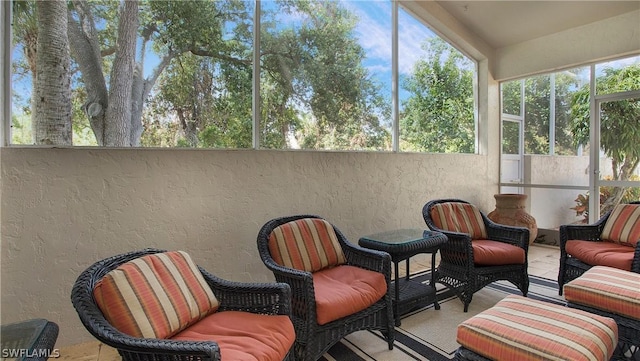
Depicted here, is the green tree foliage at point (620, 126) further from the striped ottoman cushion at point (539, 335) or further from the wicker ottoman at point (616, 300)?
the striped ottoman cushion at point (539, 335)

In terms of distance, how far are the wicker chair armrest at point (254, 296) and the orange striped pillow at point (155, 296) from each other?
2.4 inches

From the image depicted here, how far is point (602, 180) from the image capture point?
4578 mm

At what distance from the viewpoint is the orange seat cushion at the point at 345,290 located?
195cm

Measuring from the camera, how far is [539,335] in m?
1.56

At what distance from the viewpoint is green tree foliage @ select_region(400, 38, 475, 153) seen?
15.0 ft

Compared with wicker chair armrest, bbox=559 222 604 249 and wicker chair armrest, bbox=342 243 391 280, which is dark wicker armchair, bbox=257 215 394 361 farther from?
wicker chair armrest, bbox=559 222 604 249

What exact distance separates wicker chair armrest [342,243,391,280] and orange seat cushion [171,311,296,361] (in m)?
0.89

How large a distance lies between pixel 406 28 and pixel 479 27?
1.37 metres

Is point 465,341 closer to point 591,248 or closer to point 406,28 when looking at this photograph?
point 591,248

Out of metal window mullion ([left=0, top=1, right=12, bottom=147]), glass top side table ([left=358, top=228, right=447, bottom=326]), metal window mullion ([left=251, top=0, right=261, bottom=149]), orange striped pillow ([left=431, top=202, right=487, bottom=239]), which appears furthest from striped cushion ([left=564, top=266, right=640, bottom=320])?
metal window mullion ([left=0, top=1, right=12, bottom=147])

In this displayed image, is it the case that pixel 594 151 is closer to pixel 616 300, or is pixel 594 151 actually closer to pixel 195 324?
pixel 616 300

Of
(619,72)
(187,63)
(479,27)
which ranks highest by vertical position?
(479,27)

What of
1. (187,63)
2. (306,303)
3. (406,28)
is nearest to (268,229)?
(306,303)

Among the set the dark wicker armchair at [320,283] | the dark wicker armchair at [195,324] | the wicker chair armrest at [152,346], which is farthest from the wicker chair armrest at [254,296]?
the wicker chair armrest at [152,346]
